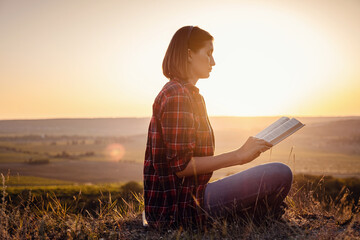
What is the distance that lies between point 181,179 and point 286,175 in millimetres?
1016

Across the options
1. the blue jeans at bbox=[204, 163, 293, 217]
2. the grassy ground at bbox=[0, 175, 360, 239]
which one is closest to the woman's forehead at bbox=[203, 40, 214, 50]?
the blue jeans at bbox=[204, 163, 293, 217]

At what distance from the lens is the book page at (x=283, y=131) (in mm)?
2594

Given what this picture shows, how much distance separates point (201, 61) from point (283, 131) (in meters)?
0.98

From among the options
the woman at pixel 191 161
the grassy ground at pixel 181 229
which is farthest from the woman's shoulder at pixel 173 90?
the grassy ground at pixel 181 229

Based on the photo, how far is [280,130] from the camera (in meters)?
2.64

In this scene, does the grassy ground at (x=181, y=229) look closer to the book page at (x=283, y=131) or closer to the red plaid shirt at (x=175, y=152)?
the red plaid shirt at (x=175, y=152)

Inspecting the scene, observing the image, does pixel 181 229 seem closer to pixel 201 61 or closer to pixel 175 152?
pixel 175 152

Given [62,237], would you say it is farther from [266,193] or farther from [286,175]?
[286,175]

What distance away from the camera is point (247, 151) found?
2.62 m

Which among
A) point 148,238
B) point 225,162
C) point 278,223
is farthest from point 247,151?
point 148,238

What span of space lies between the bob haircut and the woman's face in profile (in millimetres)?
42

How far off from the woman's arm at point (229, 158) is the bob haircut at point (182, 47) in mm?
792

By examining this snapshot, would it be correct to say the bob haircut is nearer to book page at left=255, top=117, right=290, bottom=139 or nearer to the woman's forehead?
the woman's forehead

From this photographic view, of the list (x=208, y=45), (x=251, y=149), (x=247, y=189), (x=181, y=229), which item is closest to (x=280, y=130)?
(x=251, y=149)
